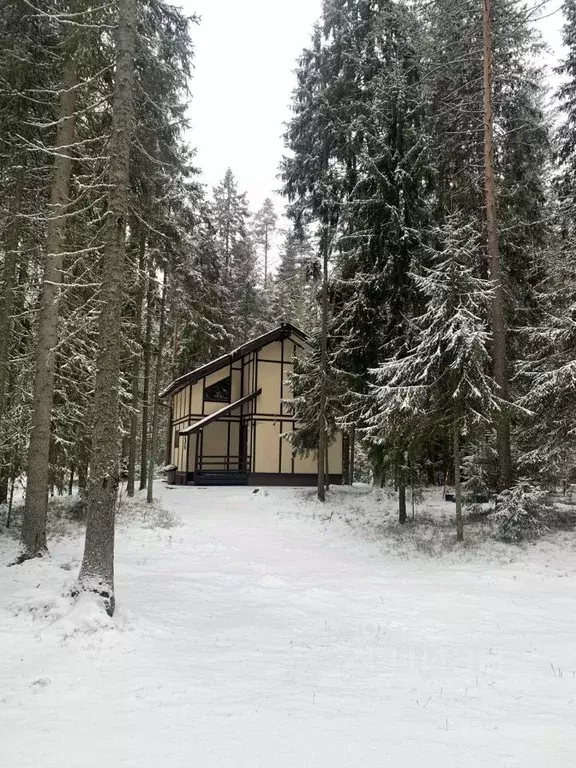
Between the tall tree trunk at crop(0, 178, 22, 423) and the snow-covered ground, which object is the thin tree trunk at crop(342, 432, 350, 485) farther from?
the tall tree trunk at crop(0, 178, 22, 423)

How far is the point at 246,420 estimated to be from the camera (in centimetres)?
2781

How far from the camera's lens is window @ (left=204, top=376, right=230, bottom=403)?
94.7ft

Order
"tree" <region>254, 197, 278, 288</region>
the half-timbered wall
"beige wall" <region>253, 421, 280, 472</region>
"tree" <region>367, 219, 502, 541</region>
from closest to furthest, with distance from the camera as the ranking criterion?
1. "tree" <region>367, 219, 502, 541</region>
2. "beige wall" <region>253, 421, 280, 472</region>
3. the half-timbered wall
4. "tree" <region>254, 197, 278, 288</region>

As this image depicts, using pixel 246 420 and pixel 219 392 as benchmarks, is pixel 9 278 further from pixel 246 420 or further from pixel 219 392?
pixel 219 392

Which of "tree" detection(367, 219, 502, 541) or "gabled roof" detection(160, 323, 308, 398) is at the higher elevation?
"gabled roof" detection(160, 323, 308, 398)

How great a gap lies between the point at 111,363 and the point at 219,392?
2190 cm

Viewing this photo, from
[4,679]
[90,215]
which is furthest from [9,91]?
[4,679]

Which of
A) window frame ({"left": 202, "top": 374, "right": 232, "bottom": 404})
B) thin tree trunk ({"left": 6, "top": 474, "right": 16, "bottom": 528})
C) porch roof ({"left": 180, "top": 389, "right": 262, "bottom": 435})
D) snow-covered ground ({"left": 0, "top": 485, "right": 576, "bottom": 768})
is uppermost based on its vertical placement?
window frame ({"left": 202, "top": 374, "right": 232, "bottom": 404})

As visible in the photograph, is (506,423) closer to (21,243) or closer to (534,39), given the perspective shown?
(534,39)

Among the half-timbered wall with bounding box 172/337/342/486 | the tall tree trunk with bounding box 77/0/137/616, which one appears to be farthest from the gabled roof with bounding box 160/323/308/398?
the tall tree trunk with bounding box 77/0/137/616

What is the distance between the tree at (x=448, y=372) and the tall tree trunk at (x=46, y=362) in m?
7.69

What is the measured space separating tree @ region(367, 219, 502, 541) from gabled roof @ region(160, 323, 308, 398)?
13.6 meters

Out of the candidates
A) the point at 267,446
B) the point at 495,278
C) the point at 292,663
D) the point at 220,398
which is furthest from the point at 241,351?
the point at 292,663

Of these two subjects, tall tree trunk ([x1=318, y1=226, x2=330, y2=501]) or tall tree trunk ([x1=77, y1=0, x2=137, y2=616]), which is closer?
tall tree trunk ([x1=77, y1=0, x2=137, y2=616])
